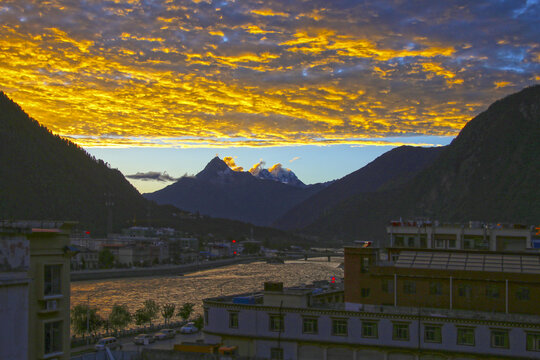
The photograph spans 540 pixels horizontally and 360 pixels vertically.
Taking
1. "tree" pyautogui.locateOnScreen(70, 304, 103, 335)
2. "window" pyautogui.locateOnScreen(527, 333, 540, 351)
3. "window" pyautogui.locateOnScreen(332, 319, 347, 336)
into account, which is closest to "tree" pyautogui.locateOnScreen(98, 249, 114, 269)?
"tree" pyautogui.locateOnScreen(70, 304, 103, 335)

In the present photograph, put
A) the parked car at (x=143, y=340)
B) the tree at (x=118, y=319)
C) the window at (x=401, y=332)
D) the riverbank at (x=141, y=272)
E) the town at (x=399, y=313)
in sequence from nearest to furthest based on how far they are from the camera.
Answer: the town at (x=399, y=313)
the window at (x=401, y=332)
the parked car at (x=143, y=340)
the tree at (x=118, y=319)
the riverbank at (x=141, y=272)

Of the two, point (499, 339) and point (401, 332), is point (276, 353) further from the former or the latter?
point (499, 339)

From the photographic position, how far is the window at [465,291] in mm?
23547

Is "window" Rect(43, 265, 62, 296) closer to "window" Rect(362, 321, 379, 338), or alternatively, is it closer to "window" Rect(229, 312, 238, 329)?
"window" Rect(229, 312, 238, 329)

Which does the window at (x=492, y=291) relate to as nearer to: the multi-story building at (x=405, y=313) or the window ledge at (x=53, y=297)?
the multi-story building at (x=405, y=313)

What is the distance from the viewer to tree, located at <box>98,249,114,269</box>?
123 m

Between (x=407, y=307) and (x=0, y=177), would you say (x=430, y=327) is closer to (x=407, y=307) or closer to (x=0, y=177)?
(x=407, y=307)

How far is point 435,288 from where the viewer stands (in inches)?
951

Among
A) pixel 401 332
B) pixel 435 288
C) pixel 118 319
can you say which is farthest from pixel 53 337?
pixel 118 319

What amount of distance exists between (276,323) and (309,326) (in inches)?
50.7

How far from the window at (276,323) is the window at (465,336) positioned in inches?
246

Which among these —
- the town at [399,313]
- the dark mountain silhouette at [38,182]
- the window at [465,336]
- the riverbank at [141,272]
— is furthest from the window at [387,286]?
the dark mountain silhouette at [38,182]

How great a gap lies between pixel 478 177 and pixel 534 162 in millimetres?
25825

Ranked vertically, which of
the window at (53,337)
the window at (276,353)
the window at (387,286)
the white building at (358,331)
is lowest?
the window at (276,353)
